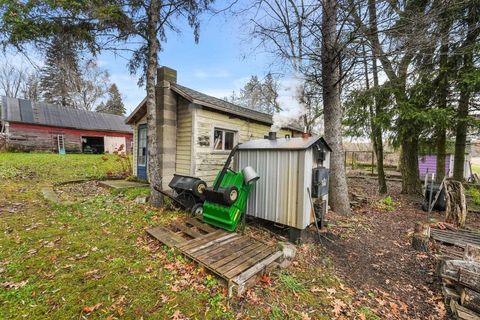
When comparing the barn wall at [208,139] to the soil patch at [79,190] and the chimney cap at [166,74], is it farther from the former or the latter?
the soil patch at [79,190]

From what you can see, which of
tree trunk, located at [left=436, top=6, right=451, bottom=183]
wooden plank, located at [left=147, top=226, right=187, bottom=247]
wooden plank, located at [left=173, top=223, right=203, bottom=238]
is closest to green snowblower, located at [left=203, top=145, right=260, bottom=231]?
wooden plank, located at [left=173, top=223, right=203, bottom=238]

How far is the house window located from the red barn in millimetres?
18594

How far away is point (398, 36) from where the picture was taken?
510 centimetres

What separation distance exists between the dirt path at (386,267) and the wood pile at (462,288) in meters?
0.17

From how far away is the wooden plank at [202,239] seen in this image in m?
3.68

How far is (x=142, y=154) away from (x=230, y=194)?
672 centimetres

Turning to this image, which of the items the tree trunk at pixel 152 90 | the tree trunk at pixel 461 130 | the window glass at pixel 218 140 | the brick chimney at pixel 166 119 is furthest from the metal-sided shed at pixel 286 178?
the tree trunk at pixel 461 130

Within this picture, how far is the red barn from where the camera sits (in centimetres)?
1650

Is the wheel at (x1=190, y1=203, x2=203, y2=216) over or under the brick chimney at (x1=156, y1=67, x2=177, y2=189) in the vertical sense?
under

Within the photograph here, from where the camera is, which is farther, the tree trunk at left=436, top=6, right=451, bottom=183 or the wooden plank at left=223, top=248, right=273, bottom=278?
the tree trunk at left=436, top=6, right=451, bottom=183

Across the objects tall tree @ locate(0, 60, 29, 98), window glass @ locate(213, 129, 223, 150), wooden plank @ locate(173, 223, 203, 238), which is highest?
tall tree @ locate(0, 60, 29, 98)

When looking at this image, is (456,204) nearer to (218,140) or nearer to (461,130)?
(461,130)

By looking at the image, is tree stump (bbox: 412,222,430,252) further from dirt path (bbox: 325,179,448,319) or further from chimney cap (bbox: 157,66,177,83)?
chimney cap (bbox: 157,66,177,83)

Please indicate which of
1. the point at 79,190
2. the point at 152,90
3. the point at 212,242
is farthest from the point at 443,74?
the point at 79,190
